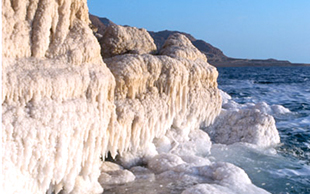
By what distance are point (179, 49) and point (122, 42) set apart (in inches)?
46.9

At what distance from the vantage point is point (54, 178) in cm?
361

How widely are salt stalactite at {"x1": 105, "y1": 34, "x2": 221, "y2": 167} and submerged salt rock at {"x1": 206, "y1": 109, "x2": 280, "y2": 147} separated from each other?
0.42 metres

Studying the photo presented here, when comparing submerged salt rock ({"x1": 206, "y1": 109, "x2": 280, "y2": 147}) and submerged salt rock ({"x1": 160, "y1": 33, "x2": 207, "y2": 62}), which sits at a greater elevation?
submerged salt rock ({"x1": 160, "y1": 33, "x2": 207, "y2": 62})

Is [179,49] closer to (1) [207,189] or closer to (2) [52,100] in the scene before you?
(1) [207,189]

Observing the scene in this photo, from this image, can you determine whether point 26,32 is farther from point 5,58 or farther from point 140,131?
point 140,131

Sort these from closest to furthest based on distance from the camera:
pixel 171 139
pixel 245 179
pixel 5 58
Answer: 1. pixel 5 58
2. pixel 245 179
3. pixel 171 139

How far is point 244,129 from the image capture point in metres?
7.56

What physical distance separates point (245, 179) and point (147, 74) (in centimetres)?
214

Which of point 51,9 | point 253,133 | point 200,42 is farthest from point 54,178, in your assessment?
point 200,42

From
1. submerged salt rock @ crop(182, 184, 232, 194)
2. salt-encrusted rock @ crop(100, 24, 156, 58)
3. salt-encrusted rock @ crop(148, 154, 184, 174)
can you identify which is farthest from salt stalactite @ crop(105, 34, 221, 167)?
submerged salt rock @ crop(182, 184, 232, 194)

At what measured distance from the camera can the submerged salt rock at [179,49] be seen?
7.00 m

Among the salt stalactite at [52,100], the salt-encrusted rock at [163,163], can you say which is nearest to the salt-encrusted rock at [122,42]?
the salt stalactite at [52,100]

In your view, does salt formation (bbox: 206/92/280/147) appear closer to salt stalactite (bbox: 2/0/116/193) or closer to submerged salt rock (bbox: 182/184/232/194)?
submerged salt rock (bbox: 182/184/232/194)

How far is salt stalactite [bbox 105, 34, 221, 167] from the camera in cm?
522
